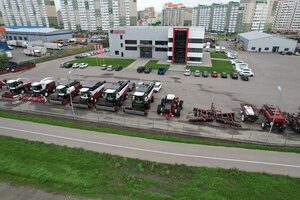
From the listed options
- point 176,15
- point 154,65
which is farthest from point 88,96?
point 176,15

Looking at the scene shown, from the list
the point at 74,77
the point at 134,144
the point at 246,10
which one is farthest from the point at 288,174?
the point at 246,10

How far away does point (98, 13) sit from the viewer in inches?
5103

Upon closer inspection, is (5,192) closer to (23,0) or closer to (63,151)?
(63,151)

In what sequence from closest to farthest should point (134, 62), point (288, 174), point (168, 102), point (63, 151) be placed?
point (288, 174) < point (63, 151) < point (168, 102) < point (134, 62)

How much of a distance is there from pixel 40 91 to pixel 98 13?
115758mm

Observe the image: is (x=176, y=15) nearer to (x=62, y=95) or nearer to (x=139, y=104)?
(x=62, y=95)

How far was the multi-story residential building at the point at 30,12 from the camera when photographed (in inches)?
5413

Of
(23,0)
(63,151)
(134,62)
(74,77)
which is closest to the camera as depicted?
(63,151)

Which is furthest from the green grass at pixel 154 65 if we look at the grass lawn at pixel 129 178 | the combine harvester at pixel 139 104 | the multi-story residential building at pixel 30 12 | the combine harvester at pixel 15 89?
the multi-story residential building at pixel 30 12

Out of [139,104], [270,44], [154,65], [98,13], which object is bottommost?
[154,65]

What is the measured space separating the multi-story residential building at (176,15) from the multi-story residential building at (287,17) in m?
71.2

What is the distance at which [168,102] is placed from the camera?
26.3 m

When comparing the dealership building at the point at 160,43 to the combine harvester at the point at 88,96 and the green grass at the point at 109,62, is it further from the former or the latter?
the combine harvester at the point at 88,96

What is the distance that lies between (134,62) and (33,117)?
1420 inches
